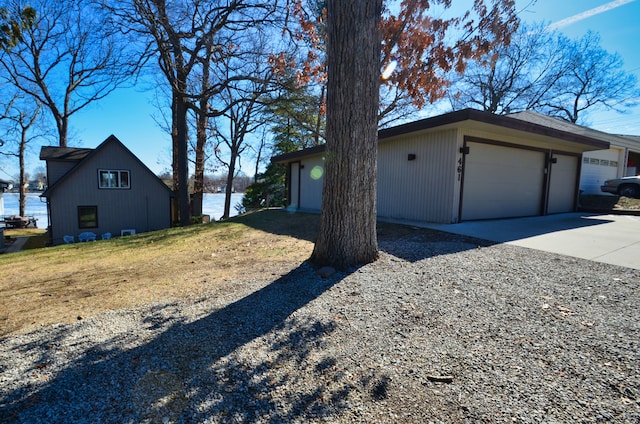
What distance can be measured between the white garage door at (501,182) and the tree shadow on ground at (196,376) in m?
6.42

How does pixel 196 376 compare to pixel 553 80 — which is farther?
pixel 553 80

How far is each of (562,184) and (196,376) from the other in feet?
38.5

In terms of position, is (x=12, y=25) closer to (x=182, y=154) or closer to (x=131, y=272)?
(x=131, y=272)

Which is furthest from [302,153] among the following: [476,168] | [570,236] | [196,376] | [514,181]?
[196,376]

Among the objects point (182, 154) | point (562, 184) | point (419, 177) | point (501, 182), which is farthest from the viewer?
point (182, 154)

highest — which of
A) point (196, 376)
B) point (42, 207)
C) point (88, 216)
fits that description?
point (196, 376)

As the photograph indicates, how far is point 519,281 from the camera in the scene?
3381 mm

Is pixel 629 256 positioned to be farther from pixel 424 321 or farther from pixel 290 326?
pixel 290 326

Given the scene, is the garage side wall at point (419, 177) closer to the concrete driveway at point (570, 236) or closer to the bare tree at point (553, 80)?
the concrete driveway at point (570, 236)

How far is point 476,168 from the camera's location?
7594mm

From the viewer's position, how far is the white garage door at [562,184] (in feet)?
30.9

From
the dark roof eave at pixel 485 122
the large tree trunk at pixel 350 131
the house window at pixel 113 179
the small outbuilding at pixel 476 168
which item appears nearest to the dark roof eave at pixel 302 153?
the small outbuilding at pixel 476 168

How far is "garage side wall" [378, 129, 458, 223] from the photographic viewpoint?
7211 mm

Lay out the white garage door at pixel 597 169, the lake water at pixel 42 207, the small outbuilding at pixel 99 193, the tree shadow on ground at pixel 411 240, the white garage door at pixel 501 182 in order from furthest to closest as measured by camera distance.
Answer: the lake water at pixel 42 207, the small outbuilding at pixel 99 193, the white garage door at pixel 597 169, the white garage door at pixel 501 182, the tree shadow on ground at pixel 411 240
